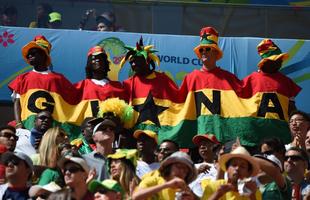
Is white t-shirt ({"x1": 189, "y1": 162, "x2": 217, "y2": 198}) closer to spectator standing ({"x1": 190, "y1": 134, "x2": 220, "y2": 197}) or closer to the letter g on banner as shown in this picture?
spectator standing ({"x1": 190, "y1": 134, "x2": 220, "y2": 197})

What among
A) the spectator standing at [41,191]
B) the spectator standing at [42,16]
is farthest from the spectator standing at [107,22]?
the spectator standing at [41,191]

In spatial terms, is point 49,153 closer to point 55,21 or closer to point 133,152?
point 133,152

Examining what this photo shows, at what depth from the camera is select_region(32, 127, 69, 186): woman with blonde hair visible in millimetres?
13898

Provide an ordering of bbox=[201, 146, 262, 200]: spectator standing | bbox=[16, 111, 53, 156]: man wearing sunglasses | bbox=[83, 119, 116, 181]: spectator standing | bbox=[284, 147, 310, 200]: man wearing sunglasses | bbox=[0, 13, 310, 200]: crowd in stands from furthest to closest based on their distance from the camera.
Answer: bbox=[16, 111, 53, 156]: man wearing sunglasses
bbox=[284, 147, 310, 200]: man wearing sunglasses
bbox=[83, 119, 116, 181]: spectator standing
bbox=[0, 13, 310, 200]: crowd in stands
bbox=[201, 146, 262, 200]: spectator standing

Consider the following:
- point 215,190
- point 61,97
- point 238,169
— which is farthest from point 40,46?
point 238,169

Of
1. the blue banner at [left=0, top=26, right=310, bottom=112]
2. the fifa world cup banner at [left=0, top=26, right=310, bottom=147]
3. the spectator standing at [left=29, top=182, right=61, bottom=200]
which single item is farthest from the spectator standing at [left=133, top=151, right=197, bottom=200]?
the blue banner at [left=0, top=26, right=310, bottom=112]

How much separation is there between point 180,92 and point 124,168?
3.46m

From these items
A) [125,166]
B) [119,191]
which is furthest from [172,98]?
[119,191]

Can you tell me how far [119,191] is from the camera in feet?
39.9

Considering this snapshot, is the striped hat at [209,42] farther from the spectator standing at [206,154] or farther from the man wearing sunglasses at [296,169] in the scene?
the man wearing sunglasses at [296,169]

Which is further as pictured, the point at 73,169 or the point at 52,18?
the point at 52,18

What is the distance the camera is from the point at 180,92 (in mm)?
16656

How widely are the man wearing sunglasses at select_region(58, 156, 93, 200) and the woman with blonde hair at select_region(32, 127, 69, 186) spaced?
699mm

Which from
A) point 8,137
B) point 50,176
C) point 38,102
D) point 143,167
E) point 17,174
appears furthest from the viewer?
point 38,102
